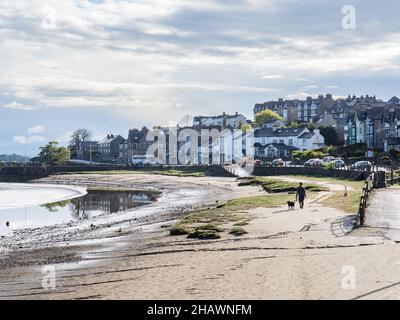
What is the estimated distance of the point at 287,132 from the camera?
13612cm

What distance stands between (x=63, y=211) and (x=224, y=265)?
3511 cm

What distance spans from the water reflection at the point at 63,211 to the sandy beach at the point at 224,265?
1239 cm

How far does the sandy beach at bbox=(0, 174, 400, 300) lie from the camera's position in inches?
662

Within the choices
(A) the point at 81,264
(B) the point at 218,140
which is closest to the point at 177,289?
(A) the point at 81,264

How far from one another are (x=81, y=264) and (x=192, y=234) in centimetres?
607

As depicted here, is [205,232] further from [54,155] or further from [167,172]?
[54,155]

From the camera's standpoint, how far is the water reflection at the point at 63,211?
141 ft

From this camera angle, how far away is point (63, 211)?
53.0 m

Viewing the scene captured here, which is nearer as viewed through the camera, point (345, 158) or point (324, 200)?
point (324, 200)

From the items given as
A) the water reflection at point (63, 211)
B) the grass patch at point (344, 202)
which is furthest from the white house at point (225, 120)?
the grass patch at point (344, 202)

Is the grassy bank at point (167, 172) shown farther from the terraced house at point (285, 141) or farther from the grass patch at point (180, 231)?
the grass patch at point (180, 231)

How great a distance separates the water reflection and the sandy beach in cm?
1239

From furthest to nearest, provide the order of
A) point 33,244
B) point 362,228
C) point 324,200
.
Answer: point 324,200
point 33,244
point 362,228

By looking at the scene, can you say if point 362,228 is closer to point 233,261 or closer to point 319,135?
point 233,261
